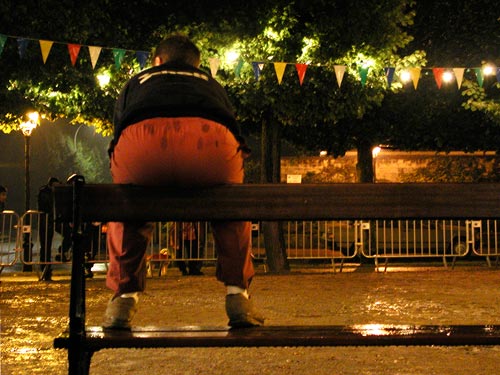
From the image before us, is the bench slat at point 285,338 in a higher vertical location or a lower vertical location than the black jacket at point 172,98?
lower

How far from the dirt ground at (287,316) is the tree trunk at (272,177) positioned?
173 cm

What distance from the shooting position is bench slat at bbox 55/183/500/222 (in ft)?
9.26

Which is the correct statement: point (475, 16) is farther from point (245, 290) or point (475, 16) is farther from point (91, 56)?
point (245, 290)

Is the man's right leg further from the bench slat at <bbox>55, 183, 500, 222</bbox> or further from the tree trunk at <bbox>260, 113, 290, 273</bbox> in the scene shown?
the tree trunk at <bbox>260, 113, 290, 273</bbox>

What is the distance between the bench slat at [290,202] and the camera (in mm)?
2822

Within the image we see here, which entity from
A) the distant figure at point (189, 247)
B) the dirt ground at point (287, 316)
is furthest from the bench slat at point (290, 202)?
the distant figure at point (189, 247)

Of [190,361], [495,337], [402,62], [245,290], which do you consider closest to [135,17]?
[402,62]

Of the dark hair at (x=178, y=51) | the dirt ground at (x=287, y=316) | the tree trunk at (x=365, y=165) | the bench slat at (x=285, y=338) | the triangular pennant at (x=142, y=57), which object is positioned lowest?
the dirt ground at (x=287, y=316)

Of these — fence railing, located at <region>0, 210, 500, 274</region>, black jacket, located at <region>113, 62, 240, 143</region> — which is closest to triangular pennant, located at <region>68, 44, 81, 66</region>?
fence railing, located at <region>0, 210, 500, 274</region>

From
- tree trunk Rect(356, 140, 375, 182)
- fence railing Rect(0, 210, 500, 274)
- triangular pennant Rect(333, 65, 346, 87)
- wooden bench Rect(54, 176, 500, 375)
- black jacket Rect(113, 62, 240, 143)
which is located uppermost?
triangular pennant Rect(333, 65, 346, 87)

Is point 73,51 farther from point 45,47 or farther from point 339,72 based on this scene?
point 339,72

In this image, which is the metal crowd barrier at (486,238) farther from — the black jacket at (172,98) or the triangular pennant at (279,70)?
the black jacket at (172,98)

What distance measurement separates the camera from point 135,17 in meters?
11.0

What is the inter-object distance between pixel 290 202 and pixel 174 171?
1.76 feet
